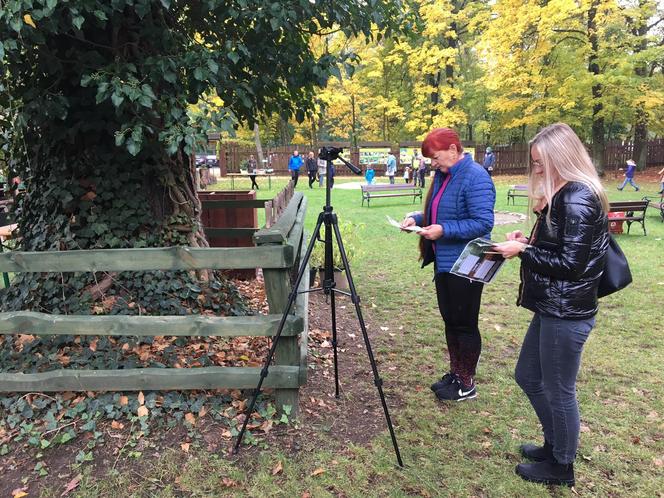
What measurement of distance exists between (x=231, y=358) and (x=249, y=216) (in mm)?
3397

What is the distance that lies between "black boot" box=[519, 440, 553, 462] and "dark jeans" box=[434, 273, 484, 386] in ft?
2.32

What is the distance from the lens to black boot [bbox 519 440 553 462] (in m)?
2.87

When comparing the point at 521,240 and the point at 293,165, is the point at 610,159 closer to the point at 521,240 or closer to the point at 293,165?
the point at 293,165

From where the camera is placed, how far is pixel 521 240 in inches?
107

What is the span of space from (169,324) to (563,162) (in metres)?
2.42

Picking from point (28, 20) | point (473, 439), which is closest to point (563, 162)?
point (473, 439)

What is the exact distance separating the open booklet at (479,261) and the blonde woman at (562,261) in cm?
10

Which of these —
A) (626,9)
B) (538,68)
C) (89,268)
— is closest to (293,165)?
(538,68)

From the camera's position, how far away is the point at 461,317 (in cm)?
339

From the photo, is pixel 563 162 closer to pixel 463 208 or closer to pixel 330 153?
pixel 463 208

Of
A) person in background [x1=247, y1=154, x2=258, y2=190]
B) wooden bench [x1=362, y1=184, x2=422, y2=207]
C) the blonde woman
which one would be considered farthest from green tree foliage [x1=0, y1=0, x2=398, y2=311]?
person in background [x1=247, y1=154, x2=258, y2=190]

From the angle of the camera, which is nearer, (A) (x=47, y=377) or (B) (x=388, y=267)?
(A) (x=47, y=377)

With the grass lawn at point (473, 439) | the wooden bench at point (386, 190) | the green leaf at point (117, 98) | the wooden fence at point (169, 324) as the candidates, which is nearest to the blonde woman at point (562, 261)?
the grass lawn at point (473, 439)

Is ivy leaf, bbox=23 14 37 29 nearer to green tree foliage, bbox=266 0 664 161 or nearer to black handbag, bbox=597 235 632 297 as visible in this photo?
black handbag, bbox=597 235 632 297
